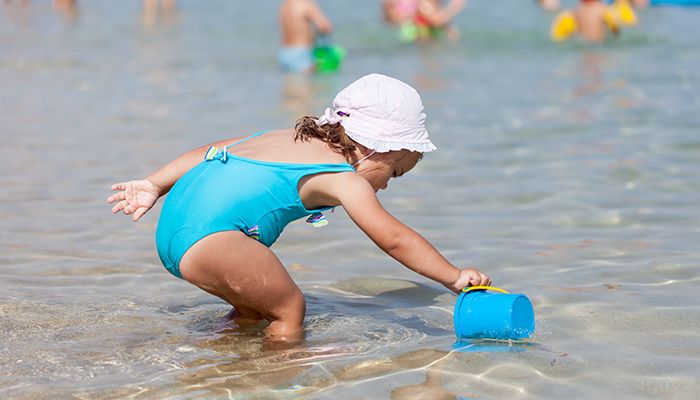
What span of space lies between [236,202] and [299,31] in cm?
918

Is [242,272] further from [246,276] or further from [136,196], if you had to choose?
[136,196]

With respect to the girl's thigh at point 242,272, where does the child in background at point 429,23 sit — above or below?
above

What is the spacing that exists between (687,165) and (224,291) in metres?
3.87

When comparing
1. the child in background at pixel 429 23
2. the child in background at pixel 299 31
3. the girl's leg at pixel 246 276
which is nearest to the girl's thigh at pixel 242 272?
the girl's leg at pixel 246 276

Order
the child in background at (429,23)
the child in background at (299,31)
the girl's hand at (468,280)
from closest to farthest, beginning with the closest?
the girl's hand at (468,280) → the child in background at (299,31) → the child in background at (429,23)

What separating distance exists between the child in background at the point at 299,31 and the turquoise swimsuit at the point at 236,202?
8.73m

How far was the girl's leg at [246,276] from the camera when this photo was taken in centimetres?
335

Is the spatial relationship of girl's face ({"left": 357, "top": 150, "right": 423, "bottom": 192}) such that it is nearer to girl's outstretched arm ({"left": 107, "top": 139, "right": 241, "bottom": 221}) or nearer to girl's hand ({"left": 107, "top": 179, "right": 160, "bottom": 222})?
girl's outstretched arm ({"left": 107, "top": 139, "right": 241, "bottom": 221})

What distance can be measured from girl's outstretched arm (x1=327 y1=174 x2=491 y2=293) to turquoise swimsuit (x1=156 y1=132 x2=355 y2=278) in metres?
0.10

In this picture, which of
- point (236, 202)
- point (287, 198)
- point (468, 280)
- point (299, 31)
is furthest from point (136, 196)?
point (299, 31)

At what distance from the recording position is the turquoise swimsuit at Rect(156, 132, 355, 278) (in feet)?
11.1

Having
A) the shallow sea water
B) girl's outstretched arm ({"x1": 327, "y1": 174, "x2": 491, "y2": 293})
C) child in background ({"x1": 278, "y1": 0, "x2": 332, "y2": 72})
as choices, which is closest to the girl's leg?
the shallow sea water

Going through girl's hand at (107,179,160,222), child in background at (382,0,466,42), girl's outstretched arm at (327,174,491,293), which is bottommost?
girl's outstretched arm at (327,174,491,293)

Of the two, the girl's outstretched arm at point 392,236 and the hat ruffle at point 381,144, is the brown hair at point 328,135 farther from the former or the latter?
the girl's outstretched arm at point 392,236
